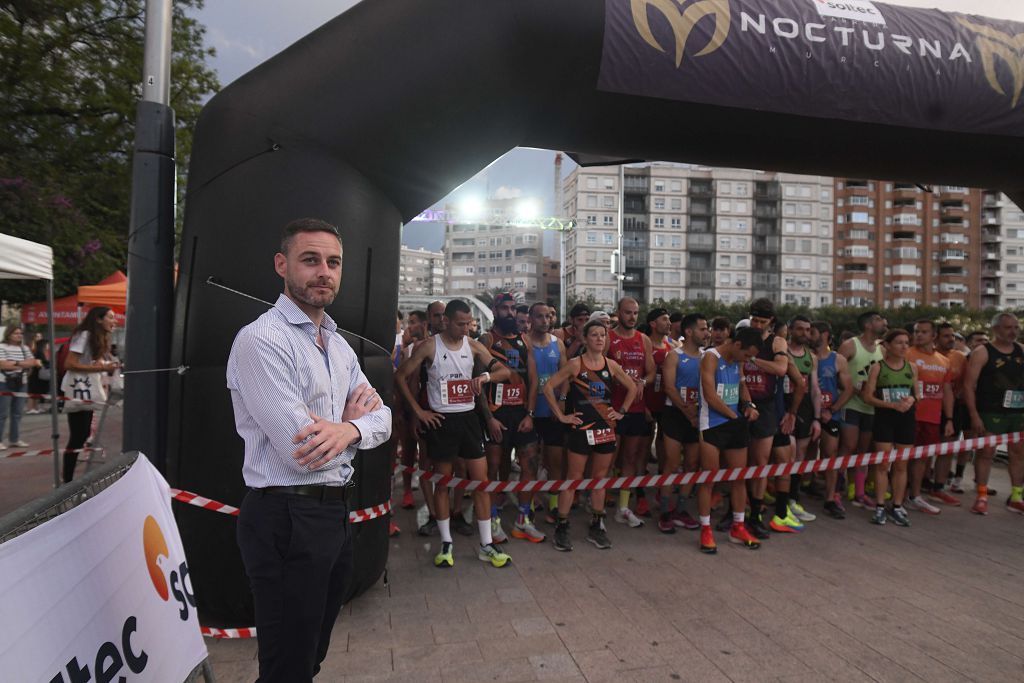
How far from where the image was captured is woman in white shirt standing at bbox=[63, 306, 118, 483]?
664 centimetres

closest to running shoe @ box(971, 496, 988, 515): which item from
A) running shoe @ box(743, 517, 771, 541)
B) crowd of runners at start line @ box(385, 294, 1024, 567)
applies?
crowd of runners at start line @ box(385, 294, 1024, 567)

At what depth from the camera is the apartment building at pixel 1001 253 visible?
8412 centimetres

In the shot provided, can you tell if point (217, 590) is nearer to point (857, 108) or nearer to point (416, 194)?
point (416, 194)

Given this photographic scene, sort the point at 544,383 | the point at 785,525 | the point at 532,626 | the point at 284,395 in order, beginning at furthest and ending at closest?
the point at 544,383, the point at 785,525, the point at 532,626, the point at 284,395

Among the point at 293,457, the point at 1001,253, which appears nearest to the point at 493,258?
the point at 1001,253

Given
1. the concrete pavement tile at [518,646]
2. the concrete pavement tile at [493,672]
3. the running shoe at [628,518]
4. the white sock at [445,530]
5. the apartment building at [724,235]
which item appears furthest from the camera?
the apartment building at [724,235]

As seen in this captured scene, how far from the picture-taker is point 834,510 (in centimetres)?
631

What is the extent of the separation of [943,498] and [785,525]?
2.67 metres

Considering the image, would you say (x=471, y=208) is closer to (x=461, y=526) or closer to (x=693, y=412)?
(x=693, y=412)

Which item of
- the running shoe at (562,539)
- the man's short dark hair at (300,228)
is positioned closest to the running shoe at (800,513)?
the running shoe at (562,539)

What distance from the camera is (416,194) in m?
4.09

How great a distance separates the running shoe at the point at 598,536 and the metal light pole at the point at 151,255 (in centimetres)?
342

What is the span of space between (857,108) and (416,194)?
3366 millimetres

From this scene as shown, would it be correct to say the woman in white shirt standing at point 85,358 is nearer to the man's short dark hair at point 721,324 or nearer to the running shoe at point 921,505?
the man's short dark hair at point 721,324
